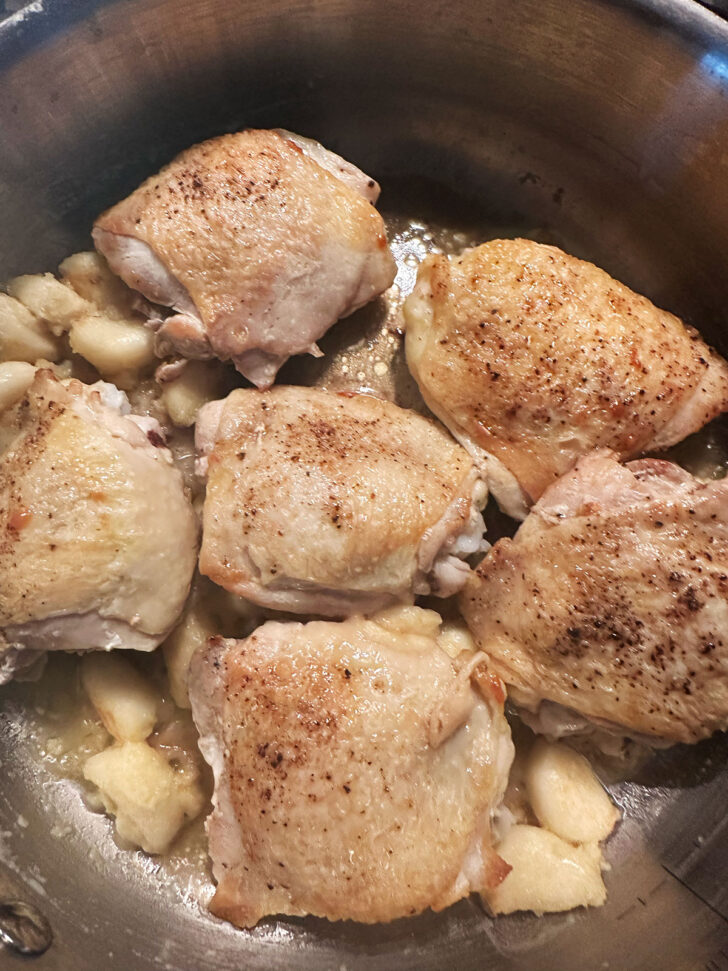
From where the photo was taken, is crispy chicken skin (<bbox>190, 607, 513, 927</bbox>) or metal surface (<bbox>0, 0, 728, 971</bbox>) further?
metal surface (<bbox>0, 0, 728, 971</bbox>)

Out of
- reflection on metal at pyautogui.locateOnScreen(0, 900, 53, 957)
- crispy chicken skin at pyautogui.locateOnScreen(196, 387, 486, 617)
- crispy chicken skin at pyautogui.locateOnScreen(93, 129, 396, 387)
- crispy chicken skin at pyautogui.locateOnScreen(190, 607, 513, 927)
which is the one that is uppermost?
crispy chicken skin at pyautogui.locateOnScreen(93, 129, 396, 387)

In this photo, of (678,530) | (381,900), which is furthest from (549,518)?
(381,900)

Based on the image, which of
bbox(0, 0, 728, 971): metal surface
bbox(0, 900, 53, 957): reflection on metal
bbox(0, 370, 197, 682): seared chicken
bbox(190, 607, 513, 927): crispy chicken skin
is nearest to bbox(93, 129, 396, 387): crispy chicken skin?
bbox(0, 0, 728, 971): metal surface

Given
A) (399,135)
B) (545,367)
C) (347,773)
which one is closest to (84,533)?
(347,773)

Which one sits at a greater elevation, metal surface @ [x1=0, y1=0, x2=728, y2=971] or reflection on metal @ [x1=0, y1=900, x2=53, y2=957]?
metal surface @ [x1=0, y1=0, x2=728, y2=971]

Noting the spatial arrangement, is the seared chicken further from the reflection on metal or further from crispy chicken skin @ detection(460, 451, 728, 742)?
crispy chicken skin @ detection(460, 451, 728, 742)

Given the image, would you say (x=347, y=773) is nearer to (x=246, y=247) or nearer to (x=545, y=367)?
(x=545, y=367)
